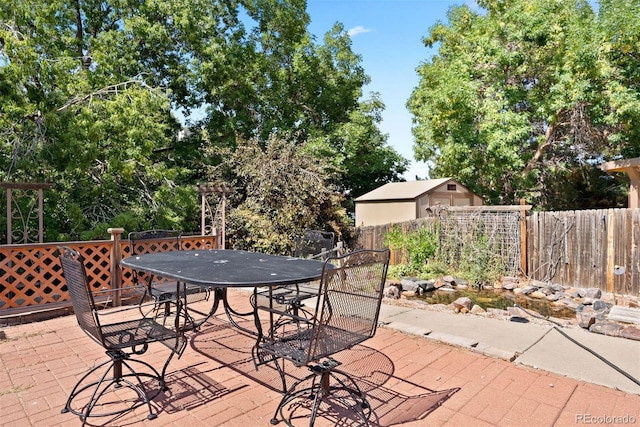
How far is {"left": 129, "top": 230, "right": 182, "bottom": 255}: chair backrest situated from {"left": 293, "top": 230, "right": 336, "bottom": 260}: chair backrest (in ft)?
5.52

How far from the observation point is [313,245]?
15.0 feet

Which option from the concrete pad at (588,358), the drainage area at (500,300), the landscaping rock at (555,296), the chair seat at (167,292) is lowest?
the drainage area at (500,300)

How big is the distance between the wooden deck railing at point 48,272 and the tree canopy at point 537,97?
8960 millimetres

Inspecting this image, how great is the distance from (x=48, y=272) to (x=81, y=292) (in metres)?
3.25

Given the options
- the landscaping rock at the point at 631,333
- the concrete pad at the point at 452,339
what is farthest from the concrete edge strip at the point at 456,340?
the landscaping rock at the point at 631,333

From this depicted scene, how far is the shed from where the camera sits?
10.8 meters

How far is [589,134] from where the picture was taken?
10641mm

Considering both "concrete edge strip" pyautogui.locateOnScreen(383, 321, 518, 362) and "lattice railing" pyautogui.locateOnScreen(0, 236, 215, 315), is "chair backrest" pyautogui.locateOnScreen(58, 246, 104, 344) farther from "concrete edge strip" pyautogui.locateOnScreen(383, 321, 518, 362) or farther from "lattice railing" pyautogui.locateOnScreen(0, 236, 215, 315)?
"concrete edge strip" pyautogui.locateOnScreen(383, 321, 518, 362)

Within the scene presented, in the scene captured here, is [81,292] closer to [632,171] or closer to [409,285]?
[409,285]

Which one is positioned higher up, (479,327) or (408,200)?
(408,200)

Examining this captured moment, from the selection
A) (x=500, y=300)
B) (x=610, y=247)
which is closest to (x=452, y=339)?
(x=500, y=300)

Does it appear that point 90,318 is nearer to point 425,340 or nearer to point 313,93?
point 425,340

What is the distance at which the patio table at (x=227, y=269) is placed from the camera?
2.38m

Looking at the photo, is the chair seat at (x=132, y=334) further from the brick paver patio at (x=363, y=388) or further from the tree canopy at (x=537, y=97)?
the tree canopy at (x=537, y=97)
